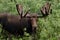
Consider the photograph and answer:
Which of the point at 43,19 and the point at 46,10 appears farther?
the point at 43,19

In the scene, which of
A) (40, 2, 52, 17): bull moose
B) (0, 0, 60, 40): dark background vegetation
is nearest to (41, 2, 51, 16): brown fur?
(40, 2, 52, 17): bull moose

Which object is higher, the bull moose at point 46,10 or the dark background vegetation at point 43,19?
the bull moose at point 46,10

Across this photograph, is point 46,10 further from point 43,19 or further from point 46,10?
point 43,19

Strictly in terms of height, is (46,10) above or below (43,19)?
above

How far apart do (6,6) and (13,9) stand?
0.22 m

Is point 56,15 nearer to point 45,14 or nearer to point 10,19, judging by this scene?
point 45,14

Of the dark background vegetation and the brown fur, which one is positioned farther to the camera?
the dark background vegetation

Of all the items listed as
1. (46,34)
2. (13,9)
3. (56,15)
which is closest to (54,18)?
(56,15)

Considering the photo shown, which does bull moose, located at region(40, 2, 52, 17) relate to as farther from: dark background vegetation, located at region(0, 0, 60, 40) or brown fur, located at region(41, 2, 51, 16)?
dark background vegetation, located at region(0, 0, 60, 40)

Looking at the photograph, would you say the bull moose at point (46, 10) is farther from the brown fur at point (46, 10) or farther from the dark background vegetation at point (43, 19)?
the dark background vegetation at point (43, 19)

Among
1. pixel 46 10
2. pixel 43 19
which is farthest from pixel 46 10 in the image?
pixel 43 19

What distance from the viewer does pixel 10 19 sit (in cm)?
673

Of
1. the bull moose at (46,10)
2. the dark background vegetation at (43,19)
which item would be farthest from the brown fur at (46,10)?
the dark background vegetation at (43,19)

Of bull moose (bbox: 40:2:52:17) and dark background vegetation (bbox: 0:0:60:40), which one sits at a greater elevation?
bull moose (bbox: 40:2:52:17)
